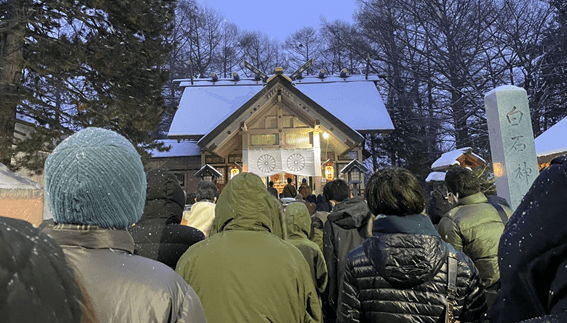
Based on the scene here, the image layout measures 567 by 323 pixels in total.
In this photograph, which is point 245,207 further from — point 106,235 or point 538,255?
point 538,255

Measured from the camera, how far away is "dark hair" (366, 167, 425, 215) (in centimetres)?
211

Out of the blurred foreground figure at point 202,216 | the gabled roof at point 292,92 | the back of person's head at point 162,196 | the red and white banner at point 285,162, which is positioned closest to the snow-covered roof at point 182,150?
the gabled roof at point 292,92

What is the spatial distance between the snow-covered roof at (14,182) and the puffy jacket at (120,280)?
15.7 ft

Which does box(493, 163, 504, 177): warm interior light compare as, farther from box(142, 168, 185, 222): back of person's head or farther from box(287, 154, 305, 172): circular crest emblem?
box(287, 154, 305, 172): circular crest emblem

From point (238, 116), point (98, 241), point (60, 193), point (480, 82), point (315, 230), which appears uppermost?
point (480, 82)

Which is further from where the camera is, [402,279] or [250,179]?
[250,179]

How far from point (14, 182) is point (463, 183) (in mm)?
5560

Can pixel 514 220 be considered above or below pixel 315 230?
above

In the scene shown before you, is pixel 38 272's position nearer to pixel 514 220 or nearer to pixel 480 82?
pixel 514 220

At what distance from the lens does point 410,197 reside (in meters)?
2.11

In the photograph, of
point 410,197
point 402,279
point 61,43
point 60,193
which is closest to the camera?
point 60,193

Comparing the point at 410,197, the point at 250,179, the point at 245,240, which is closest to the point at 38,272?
the point at 245,240

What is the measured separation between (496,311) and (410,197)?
1189 millimetres

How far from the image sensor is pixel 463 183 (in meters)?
3.21
